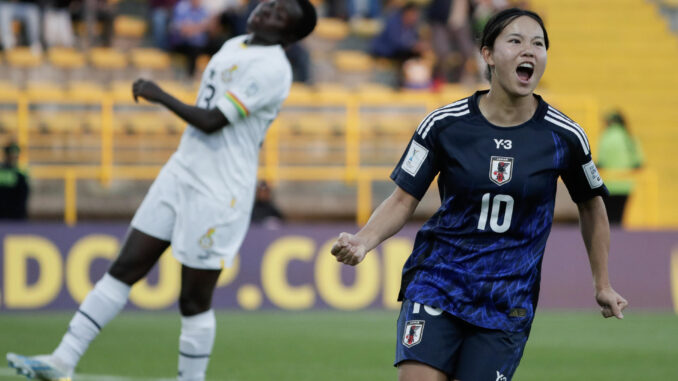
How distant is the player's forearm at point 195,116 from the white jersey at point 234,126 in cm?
8

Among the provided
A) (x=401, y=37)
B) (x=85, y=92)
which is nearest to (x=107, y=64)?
(x=85, y=92)

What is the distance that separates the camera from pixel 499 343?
461 centimetres

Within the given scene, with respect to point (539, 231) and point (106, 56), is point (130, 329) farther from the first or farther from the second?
point (539, 231)

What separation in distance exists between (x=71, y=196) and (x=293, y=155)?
3.15 metres

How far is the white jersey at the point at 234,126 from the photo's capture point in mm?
6371

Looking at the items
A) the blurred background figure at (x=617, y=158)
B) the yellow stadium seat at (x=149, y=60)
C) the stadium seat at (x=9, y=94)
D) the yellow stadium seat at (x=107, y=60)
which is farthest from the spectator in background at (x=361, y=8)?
the stadium seat at (x=9, y=94)

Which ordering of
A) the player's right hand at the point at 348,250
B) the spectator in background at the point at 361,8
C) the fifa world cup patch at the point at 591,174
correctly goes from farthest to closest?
1. the spectator in background at the point at 361,8
2. the fifa world cup patch at the point at 591,174
3. the player's right hand at the point at 348,250

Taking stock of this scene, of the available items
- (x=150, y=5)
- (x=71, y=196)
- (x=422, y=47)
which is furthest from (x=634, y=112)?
(x=71, y=196)

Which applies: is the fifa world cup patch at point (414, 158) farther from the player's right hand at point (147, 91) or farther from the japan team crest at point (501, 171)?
the player's right hand at point (147, 91)

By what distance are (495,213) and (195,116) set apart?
7.17 ft

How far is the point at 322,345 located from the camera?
1048cm

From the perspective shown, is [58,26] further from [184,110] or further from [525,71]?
[525,71]

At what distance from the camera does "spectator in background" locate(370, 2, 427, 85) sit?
1816 cm

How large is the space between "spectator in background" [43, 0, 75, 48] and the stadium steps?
7.98 m
